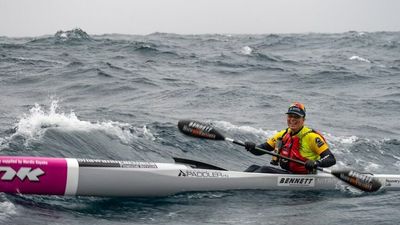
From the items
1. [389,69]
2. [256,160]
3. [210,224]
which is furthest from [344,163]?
[389,69]

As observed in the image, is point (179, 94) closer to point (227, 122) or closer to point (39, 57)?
point (227, 122)

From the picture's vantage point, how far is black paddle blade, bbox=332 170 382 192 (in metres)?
8.64

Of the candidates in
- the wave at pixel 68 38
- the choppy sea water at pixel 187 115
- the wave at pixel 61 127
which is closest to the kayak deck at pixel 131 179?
the choppy sea water at pixel 187 115

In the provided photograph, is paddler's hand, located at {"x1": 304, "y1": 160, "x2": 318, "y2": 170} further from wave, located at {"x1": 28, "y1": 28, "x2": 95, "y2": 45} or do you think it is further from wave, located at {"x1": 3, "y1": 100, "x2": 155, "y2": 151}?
wave, located at {"x1": 28, "y1": 28, "x2": 95, "y2": 45}

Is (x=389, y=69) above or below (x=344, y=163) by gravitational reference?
above

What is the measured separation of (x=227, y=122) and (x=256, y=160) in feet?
6.74

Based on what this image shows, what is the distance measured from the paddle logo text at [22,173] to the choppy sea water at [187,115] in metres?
0.25

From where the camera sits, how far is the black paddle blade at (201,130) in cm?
978

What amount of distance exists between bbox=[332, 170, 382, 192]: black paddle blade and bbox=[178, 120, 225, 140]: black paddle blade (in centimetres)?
213

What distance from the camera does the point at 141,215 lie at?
741 cm

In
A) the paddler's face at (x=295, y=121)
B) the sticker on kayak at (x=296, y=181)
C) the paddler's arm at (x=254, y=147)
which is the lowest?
the sticker on kayak at (x=296, y=181)

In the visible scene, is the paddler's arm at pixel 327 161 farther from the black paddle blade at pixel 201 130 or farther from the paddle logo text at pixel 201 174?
the black paddle blade at pixel 201 130

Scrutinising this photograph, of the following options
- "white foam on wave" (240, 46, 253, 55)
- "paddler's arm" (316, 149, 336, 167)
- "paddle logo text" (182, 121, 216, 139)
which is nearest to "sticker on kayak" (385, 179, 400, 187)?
"paddler's arm" (316, 149, 336, 167)

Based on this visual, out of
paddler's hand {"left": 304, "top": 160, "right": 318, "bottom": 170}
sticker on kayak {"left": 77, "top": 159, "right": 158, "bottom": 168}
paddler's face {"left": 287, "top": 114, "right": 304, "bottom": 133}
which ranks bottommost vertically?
sticker on kayak {"left": 77, "top": 159, "right": 158, "bottom": 168}
